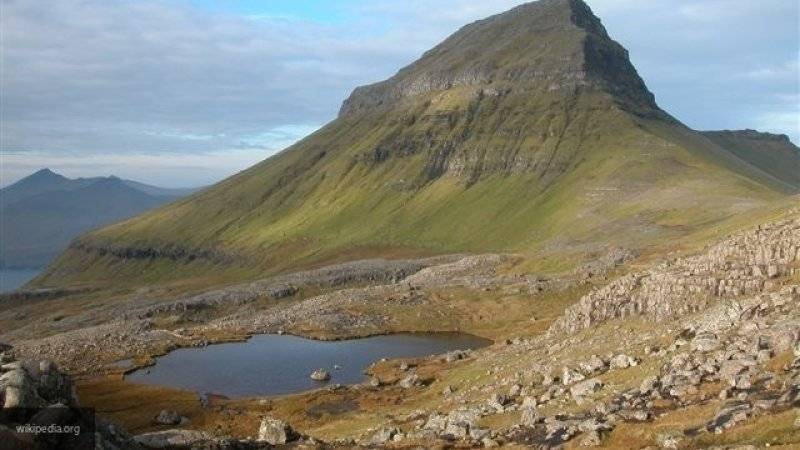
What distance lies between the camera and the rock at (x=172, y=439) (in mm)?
36125

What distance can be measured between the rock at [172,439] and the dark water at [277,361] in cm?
4909

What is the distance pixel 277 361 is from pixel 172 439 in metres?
65.9

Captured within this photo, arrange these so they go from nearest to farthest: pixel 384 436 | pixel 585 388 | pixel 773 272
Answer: pixel 585 388 < pixel 384 436 < pixel 773 272

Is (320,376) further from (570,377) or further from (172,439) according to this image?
(172,439)

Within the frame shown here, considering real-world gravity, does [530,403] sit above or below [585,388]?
below

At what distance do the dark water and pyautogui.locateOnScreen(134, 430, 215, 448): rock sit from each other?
161ft

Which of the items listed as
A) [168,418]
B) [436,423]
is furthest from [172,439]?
[168,418]

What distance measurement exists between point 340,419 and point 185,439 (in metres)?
30.1

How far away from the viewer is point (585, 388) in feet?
144

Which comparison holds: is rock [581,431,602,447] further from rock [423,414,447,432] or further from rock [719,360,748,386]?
rock [423,414,447,432]

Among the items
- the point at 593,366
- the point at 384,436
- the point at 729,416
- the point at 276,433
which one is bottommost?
the point at 384,436

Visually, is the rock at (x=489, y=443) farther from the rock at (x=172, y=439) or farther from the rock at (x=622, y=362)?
the rock at (x=172, y=439)

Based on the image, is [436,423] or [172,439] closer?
[172,439]

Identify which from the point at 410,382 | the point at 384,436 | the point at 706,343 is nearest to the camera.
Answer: the point at 706,343
